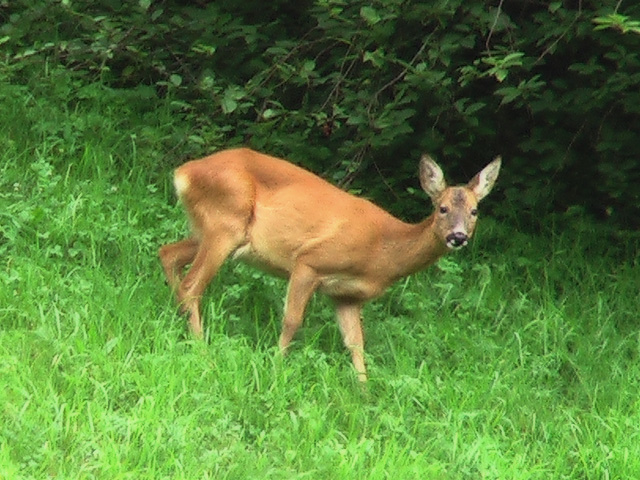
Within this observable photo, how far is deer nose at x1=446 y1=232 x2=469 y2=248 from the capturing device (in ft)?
23.9

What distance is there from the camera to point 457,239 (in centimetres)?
730

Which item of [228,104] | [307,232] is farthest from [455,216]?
[228,104]

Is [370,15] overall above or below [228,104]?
above

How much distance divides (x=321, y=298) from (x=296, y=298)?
32.9 inches

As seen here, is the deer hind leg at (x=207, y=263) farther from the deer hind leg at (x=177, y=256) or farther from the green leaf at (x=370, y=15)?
the green leaf at (x=370, y=15)

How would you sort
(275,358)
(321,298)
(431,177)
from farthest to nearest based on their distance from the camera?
(321,298)
(431,177)
(275,358)

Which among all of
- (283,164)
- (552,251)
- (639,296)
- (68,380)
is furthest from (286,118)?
(68,380)

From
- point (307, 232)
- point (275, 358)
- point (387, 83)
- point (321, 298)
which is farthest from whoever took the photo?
point (387, 83)

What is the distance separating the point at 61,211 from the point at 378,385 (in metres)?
2.22

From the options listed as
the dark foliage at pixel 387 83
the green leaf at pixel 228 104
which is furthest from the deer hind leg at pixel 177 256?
the dark foliage at pixel 387 83

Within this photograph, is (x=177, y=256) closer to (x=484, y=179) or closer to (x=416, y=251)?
(x=416, y=251)

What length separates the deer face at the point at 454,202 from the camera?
738cm

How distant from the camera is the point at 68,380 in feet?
20.5

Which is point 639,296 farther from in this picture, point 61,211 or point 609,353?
point 61,211
